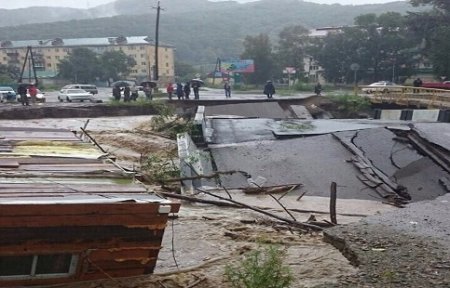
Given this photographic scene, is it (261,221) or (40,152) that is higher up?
(40,152)

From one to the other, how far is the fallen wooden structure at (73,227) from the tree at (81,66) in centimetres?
6052

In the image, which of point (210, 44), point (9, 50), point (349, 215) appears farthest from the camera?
point (210, 44)

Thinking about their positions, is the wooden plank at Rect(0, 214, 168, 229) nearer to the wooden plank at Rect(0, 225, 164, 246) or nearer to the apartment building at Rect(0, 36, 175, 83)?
the wooden plank at Rect(0, 225, 164, 246)

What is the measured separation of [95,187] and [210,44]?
11829 centimetres

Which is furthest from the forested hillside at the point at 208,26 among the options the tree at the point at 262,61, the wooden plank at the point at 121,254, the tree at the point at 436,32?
the wooden plank at the point at 121,254

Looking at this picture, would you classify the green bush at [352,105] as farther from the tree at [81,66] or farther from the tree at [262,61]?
the tree at [81,66]

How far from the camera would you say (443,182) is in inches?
399

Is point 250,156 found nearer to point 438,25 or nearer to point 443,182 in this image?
point 443,182

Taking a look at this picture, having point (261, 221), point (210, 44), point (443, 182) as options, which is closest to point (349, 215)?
point (261, 221)

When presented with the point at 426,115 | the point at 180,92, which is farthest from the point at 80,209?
the point at 180,92

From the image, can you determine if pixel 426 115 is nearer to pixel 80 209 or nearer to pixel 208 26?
pixel 80 209

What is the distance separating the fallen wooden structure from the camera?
4.68 meters

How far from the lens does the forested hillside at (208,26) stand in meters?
119

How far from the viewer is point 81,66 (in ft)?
210
